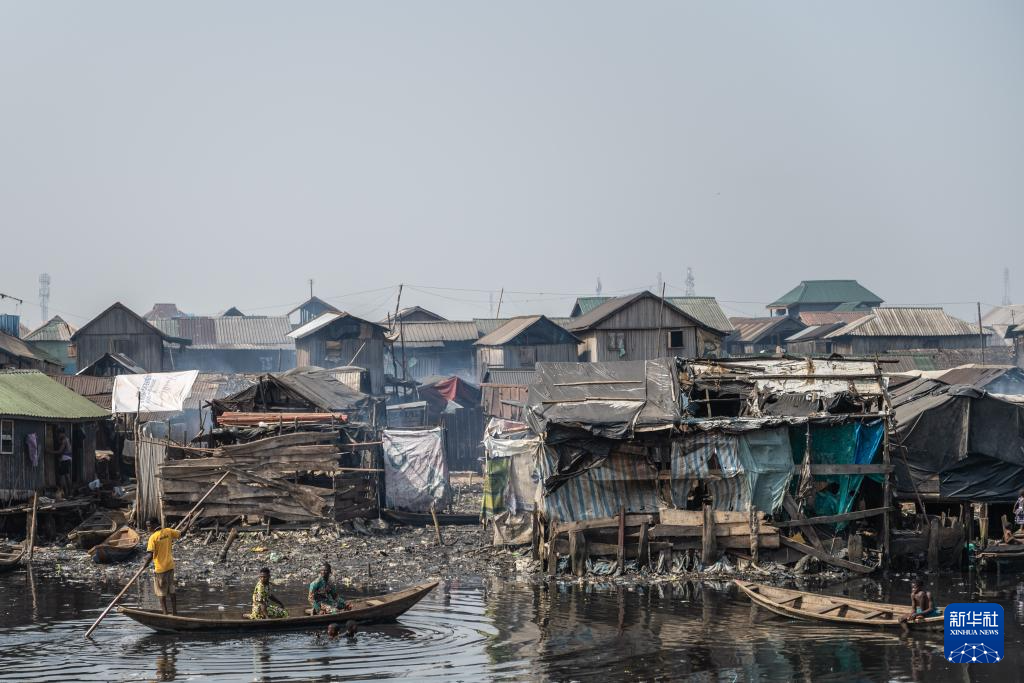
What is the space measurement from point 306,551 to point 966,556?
1637 cm

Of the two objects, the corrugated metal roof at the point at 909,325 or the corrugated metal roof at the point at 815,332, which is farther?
the corrugated metal roof at the point at 815,332

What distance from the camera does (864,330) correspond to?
226 ft

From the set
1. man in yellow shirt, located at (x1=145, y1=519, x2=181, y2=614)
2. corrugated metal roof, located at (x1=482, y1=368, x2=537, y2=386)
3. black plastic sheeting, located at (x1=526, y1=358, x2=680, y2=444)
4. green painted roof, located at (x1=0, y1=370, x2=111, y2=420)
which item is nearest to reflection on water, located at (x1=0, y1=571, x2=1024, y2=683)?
man in yellow shirt, located at (x1=145, y1=519, x2=181, y2=614)

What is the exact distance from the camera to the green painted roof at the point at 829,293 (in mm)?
99000

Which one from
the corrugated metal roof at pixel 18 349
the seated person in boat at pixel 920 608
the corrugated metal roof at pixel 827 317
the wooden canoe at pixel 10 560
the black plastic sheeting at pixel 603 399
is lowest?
the seated person in boat at pixel 920 608

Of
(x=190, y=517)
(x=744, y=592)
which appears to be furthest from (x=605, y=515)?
(x=190, y=517)

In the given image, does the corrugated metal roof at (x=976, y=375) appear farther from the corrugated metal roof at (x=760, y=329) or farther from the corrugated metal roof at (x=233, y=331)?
the corrugated metal roof at (x=233, y=331)

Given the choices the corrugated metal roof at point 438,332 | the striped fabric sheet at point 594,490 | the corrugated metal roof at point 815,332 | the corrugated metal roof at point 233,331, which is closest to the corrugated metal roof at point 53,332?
the corrugated metal roof at point 233,331

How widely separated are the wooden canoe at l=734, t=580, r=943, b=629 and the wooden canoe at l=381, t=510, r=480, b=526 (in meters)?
13.3

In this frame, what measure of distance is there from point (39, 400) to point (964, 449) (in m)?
27.1

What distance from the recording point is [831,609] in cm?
2055

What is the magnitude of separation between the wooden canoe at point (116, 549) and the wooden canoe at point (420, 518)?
731 cm

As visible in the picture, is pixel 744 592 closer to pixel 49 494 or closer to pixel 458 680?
pixel 458 680

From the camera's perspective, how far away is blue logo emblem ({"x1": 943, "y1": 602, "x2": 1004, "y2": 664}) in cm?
1828
